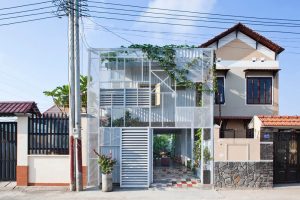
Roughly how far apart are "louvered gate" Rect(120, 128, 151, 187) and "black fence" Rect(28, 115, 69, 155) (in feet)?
8.54

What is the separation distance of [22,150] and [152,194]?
6041 mm

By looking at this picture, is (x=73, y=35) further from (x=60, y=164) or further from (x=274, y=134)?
(x=274, y=134)

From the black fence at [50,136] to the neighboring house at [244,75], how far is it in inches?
374

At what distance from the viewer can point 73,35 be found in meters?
12.8

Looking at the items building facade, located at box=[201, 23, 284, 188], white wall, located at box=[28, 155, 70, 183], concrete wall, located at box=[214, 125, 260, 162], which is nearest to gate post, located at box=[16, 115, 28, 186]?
white wall, located at box=[28, 155, 70, 183]

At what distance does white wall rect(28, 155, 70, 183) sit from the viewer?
13383 millimetres

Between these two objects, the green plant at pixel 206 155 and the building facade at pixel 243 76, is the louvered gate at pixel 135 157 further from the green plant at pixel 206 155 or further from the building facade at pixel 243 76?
the building facade at pixel 243 76

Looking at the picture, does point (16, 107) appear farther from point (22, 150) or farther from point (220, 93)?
point (220, 93)

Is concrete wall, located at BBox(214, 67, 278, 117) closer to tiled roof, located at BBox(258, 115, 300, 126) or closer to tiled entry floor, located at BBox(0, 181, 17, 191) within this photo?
tiled roof, located at BBox(258, 115, 300, 126)

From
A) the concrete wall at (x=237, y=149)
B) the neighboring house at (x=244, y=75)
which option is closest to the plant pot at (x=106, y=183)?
the concrete wall at (x=237, y=149)

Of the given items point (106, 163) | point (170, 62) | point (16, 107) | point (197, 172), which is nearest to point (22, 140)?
point (16, 107)

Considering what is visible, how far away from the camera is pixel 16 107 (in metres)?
13.4

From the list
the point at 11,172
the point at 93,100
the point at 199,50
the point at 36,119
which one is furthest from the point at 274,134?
the point at 11,172

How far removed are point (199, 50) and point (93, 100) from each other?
5260mm
